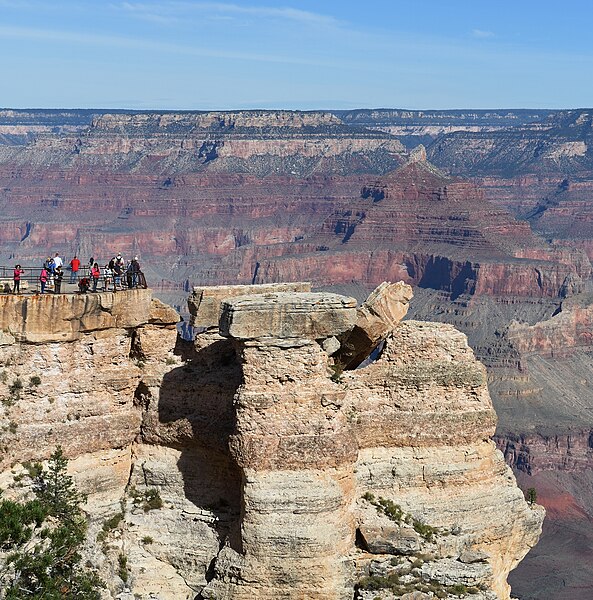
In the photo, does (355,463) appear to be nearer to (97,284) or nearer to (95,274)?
(95,274)

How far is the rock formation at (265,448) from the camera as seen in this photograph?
23.0 metres

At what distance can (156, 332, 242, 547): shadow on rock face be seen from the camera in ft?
82.1

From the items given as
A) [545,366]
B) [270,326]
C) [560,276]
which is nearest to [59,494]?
[270,326]

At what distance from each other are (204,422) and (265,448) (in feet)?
8.88

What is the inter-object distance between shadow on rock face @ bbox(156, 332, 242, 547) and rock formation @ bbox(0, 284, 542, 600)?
4 cm

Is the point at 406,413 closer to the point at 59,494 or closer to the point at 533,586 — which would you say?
the point at 59,494

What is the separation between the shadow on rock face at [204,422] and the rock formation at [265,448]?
35 mm

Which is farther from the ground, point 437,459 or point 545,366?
point 437,459

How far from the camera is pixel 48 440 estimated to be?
79.9 ft

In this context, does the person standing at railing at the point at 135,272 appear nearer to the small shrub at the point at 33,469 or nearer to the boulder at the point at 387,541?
the small shrub at the point at 33,469

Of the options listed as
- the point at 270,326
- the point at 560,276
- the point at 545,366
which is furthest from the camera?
the point at 560,276

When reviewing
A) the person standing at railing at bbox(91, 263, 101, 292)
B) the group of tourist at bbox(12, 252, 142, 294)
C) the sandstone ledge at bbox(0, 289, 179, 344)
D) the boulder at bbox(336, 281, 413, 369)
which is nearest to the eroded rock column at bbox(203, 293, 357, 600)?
the boulder at bbox(336, 281, 413, 369)

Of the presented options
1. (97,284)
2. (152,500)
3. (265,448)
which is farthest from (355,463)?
(97,284)

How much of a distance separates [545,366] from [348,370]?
13463 cm
